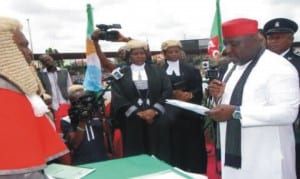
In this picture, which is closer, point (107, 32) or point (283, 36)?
point (283, 36)

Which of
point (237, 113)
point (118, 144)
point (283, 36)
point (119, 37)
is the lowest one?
point (118, 144)

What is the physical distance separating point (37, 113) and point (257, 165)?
1.54 meters

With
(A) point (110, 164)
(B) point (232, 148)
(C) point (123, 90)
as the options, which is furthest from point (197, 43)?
(A) point (110, 164)

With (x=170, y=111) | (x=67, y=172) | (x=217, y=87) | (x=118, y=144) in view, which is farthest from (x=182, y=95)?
(x=67, y=172)

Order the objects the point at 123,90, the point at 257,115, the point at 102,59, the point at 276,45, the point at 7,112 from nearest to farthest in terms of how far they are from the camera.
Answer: the point at 7,112
the point at 257,115
the point at 276,45
the point at 123,90
the point at 102,59

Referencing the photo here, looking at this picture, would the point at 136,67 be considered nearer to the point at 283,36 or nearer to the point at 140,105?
the point at 140,105

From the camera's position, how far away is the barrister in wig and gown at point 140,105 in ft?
13.7

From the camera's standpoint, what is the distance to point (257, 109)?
2475 millimetres

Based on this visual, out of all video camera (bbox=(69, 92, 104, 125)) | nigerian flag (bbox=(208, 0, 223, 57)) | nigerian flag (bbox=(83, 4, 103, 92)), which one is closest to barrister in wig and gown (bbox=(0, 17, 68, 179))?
video camera (bbox=(69, 92, 104, 125))

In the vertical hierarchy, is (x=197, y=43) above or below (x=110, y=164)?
above

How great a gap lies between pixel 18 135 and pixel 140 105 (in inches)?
107

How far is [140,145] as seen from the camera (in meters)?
4.27

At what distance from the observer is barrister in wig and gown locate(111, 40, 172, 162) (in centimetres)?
418

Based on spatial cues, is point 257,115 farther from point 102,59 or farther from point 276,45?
point 102,59
